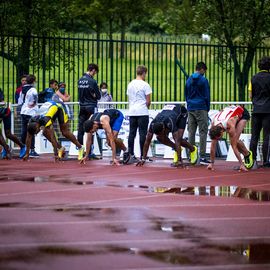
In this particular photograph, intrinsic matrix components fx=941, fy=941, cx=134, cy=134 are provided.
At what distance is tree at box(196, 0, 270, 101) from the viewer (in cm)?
2519

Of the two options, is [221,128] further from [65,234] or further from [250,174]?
[65,234]

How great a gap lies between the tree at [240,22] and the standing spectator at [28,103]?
6.15m

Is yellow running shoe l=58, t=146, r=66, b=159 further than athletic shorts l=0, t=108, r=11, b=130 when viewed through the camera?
No

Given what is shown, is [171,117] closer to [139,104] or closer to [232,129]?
[139,104]

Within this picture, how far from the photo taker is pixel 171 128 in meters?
18.4

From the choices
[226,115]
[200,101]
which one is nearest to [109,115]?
[200,101]

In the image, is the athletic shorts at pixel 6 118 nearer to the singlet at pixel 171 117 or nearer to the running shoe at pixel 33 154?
the running shoe at pixel 33 154

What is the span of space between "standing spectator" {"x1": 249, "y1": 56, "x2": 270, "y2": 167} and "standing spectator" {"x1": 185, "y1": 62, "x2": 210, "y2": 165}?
1076mm

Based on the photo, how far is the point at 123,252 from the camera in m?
8.95

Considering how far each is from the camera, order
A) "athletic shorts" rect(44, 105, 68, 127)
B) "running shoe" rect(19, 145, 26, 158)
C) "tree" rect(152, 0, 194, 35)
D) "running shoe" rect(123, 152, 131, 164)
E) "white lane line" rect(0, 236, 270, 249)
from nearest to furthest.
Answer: "white lane line" rect(0, 236, 270, 249)
"running shoe" rect(123, 152, 131, 164)
"athletic shorts" rect(44, 105, 68, 127)
"running shoe" rect(19, 145, 26, 158)
"tree" rect(152, 0, 194, 35)

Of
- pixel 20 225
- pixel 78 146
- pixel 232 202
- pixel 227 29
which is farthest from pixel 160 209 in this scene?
pixel 227 29

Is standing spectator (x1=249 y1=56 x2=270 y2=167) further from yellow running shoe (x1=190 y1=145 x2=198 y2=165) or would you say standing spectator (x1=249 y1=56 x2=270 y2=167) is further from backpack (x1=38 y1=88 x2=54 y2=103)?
backpack (x1=38 y1=88 x2=54 y2=103)

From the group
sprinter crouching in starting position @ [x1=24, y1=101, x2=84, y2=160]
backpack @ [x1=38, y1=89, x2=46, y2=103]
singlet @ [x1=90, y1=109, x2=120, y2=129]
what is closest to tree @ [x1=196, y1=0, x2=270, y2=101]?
backpack @ [x1=38, y1=89, x2=46, y2=103]

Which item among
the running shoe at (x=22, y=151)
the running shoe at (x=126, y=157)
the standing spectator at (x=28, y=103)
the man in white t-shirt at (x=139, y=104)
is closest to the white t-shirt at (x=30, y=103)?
the standing spectator at (x=28, y=103)
